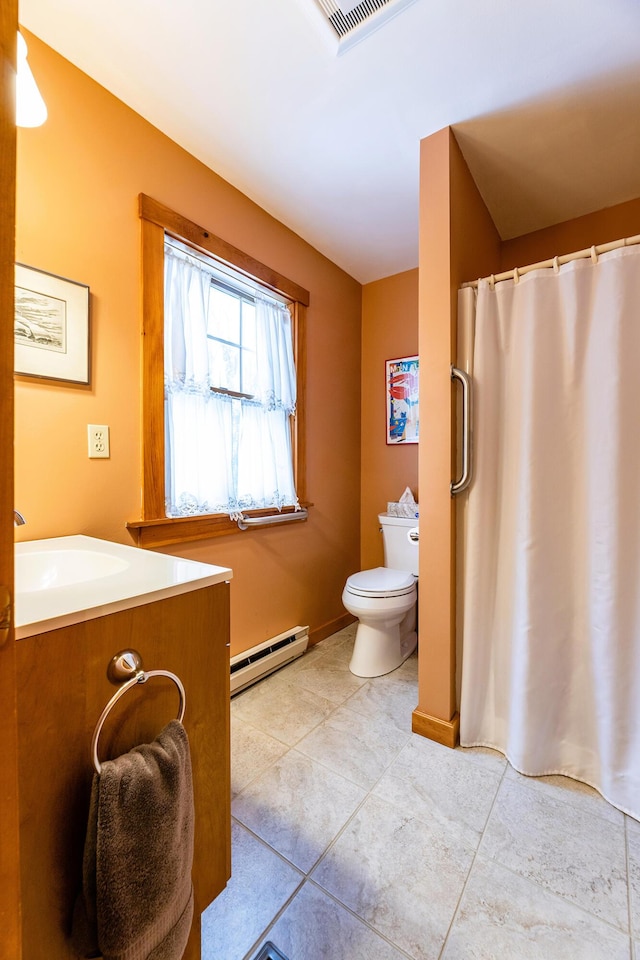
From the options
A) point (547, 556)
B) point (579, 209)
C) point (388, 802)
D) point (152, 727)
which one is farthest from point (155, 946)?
point (579, 209)

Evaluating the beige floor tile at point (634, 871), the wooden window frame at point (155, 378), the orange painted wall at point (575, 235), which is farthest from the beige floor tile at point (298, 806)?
the orange painted wall at point (575, 235)

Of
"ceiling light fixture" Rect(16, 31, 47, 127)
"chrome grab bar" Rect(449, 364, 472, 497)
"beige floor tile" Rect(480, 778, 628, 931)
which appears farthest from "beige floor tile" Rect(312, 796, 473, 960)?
"ceiling light fixture" Rect(16, 31, 47, 127)

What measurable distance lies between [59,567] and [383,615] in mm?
1373

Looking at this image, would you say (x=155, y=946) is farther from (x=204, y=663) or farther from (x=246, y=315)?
(x=246, y=315)

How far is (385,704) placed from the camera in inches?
67.4

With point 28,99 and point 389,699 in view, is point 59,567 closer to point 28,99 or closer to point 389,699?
point 28,99

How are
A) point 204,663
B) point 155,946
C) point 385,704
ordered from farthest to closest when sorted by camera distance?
1. point 385,704
2. point 204,663
3. point 155,946

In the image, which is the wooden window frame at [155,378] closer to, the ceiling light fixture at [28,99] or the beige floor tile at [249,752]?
the ceiling light fixture at [28,99]

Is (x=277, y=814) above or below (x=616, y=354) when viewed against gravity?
below

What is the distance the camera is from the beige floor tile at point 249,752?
4.27ft

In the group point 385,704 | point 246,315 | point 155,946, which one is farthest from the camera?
point 246,315

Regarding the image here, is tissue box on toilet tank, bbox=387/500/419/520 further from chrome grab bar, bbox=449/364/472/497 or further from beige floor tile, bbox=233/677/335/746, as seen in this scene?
beige floor tile, bbox=233/677/335/746

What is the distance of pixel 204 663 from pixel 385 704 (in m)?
1.26

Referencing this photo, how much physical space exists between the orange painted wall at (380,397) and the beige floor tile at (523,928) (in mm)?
1785
